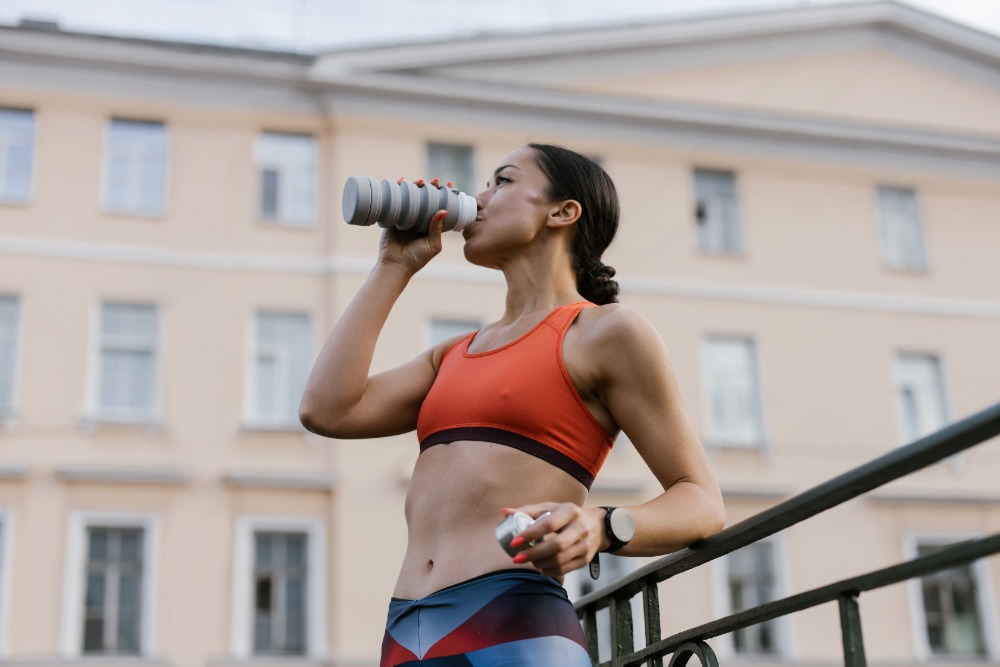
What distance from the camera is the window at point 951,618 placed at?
19719mm

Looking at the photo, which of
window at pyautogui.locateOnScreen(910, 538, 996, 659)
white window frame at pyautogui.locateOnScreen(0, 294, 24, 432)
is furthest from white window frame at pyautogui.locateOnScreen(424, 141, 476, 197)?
window at pyautogui.locateOnScreen(910, 538, 996, 659)

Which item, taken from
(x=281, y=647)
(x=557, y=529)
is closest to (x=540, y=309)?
(x=557, y=529)

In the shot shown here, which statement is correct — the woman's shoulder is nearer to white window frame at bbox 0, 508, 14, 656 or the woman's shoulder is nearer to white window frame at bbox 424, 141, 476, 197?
white window frame at bbox 0, 508, 14, 656

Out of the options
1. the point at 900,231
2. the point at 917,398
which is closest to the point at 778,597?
the point at 917,398

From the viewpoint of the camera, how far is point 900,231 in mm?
21828

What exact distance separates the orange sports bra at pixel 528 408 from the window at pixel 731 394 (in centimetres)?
1774

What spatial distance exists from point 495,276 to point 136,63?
5.75 meters

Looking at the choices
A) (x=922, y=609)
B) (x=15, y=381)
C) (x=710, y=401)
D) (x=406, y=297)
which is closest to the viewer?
(x=15, y=381)

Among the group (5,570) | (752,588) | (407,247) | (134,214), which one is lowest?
(407,247)

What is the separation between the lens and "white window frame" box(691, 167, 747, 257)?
20.8m

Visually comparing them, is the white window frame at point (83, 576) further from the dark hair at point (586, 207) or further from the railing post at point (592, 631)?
the dark hair at point (586, 207)

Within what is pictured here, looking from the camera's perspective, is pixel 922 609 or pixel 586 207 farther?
pixel 922 609

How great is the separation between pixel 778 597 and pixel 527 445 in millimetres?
17158

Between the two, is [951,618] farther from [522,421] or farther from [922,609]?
[522,421]
